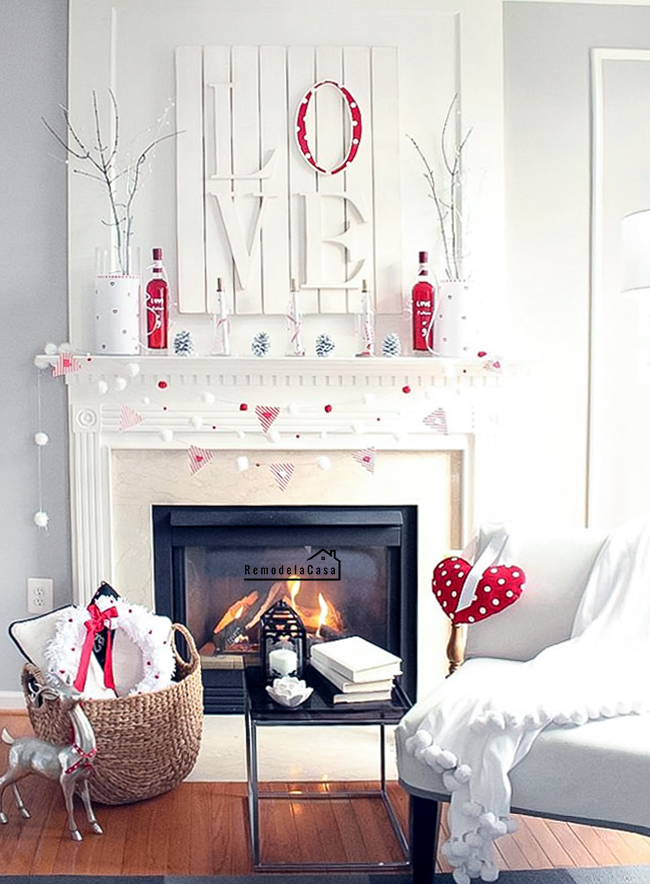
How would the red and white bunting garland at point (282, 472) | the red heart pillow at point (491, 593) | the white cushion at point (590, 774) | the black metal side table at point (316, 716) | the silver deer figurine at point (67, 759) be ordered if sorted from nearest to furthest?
the white cushion at point (590, 774)
the black metal side table at point (316, 716)
the silver deer figurine at point (67, 759)
the red heart pillow at point (491, 593)
the red and white bunting garland at point (282, 472)

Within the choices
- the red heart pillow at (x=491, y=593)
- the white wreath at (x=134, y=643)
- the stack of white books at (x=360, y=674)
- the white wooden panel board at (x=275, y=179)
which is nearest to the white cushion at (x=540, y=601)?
the red heart pillow at (x=491, y=593)

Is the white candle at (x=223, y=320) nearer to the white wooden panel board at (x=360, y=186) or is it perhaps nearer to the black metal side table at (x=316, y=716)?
the white wooden panel board at (x=360, y=186)

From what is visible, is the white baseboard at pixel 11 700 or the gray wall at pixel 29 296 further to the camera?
the white baseboard at pixel 11 700

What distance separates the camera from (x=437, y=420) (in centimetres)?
346

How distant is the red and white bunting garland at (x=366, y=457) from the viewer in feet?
11.4

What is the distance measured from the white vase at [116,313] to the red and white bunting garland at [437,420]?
3.21ft

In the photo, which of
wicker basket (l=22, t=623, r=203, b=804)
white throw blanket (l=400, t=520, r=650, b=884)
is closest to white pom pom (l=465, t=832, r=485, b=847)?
white throw blanket (l=400, t=520, r=650, b=884)

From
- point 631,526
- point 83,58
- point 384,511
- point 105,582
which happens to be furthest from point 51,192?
point 631,526

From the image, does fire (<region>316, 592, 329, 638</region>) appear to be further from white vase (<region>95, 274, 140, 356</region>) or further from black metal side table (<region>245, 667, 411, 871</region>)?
white vase (<region>95, 274, 140, 356</region>)

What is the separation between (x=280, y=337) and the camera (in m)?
3.46

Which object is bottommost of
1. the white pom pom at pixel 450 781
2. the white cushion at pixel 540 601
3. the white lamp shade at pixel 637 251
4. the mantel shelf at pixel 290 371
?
the white pom pom at pixel 450 781

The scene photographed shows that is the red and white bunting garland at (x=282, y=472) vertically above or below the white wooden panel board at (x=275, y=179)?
below

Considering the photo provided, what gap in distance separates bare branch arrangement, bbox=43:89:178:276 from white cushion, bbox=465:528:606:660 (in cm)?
158

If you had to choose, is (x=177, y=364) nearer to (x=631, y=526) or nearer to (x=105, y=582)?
(x=105, y=582)
